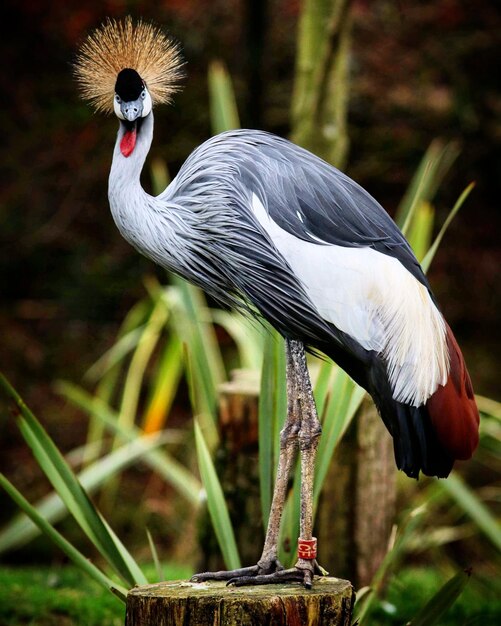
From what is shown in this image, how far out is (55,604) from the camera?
3.85 m

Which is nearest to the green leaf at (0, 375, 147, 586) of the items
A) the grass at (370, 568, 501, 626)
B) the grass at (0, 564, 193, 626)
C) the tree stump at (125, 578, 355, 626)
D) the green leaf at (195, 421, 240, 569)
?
the green leaf at (195, 421, 240, 569)

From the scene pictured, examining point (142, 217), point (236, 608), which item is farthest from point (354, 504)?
point (142, 217)

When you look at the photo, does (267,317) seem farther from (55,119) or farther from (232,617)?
(55,119)

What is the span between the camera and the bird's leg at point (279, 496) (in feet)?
9.27

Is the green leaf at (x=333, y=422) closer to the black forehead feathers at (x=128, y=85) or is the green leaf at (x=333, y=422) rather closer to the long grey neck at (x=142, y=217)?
the long grey neck at (x=142, y=217)

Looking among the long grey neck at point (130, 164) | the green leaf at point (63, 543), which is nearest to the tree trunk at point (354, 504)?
the green leaf at point (63, 543)

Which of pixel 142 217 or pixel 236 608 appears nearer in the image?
pixel 236 608

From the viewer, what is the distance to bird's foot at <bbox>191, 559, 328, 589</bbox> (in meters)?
2.74

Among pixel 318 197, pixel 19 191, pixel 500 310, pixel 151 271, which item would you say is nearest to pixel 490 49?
pixel 500 310

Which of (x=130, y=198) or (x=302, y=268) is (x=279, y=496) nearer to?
(x=302, y=268)

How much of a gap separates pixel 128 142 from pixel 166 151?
4651 mm

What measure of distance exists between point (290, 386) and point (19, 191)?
5.00 m

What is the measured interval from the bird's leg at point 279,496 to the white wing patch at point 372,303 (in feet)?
0.78

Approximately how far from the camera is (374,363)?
262cm
